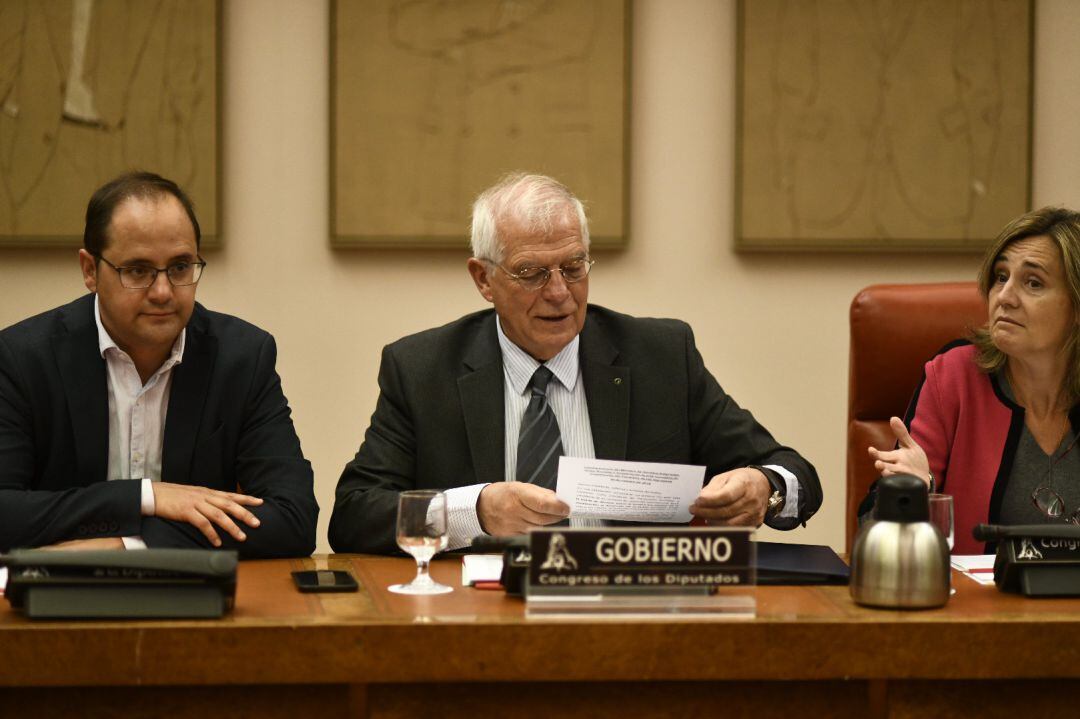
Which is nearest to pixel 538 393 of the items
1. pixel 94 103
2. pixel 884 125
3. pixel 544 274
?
pixel 544 274

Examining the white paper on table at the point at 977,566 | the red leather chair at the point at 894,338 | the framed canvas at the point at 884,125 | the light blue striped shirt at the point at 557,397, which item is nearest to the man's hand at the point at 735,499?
the light blue striped shirt at the point at 557,397

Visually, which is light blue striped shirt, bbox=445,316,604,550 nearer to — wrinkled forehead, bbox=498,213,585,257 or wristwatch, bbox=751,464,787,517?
wrinkled forehead, bbox=498,213,585,257

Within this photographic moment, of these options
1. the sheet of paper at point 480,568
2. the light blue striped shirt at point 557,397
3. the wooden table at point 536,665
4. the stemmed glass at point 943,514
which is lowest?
the wooden table at point 536,665

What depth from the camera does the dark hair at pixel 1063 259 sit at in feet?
8.64

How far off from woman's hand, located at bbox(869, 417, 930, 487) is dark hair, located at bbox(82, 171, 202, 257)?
4.81 feet

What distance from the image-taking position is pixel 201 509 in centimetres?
226

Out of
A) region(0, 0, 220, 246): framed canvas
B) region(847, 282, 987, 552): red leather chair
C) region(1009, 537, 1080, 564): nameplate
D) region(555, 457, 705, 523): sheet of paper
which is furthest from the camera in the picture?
region(0, 0, 220, 246): framed canvas

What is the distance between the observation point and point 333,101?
3.64 meters

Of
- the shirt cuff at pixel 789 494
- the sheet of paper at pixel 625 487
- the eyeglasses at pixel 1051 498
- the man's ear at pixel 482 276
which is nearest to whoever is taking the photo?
the sheet of paper at pixel 625 487

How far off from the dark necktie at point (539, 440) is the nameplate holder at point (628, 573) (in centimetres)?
80

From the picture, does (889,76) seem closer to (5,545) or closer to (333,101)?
(333,101)

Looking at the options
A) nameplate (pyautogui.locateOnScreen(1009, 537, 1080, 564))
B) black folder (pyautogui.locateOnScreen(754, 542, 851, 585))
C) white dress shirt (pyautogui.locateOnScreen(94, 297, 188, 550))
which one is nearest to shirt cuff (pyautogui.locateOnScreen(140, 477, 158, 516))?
white dress shirt (pyautogui.locateOnScreen(94, 297, 188, 550))

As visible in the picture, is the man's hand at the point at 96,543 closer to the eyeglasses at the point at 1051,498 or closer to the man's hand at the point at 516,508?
the man's hand at the point at 516,508

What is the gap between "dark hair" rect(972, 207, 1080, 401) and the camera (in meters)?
2.63
